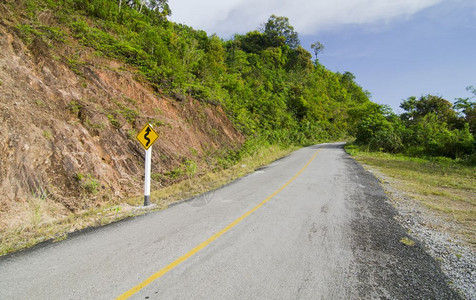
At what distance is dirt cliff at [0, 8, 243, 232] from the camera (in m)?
6.01

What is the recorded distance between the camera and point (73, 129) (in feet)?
25.3

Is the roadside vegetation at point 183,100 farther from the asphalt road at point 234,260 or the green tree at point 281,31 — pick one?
the green tree at point 281,31

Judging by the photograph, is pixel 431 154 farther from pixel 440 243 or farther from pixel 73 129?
pixel 73 129

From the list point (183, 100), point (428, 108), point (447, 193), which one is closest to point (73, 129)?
point (183, 100)

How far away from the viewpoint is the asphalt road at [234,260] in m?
3.01

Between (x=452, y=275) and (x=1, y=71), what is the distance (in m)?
11.7

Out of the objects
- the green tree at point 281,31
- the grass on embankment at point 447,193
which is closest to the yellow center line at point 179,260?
the grass on embankment at point 447,193

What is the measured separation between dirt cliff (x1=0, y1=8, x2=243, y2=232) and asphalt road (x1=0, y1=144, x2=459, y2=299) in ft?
8.02

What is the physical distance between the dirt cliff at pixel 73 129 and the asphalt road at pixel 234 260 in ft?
8.02

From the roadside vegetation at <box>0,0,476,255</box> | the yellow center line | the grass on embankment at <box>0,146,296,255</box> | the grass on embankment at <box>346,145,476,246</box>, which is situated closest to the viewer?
the yellow center line

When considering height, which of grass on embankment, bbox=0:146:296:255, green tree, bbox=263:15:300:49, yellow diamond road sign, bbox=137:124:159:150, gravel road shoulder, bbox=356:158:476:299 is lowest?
grass on embankment, bbox=0:146:296:255

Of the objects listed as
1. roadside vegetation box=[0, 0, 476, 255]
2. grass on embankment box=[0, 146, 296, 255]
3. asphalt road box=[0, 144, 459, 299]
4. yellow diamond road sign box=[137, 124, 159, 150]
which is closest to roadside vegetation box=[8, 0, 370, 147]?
roadside vegetation box=[0, 0, 476, 255]

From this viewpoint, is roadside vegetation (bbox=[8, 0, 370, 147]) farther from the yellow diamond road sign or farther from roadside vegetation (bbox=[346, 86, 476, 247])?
roadside vegetation (bbox=[346, 86, 476, 247])

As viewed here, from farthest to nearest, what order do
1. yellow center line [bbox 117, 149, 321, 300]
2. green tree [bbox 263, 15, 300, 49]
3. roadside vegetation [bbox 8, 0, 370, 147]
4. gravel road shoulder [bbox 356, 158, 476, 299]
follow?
1. green tree [bbox 263, 15, 300, 49]
2. roadside vegetation [bbox 8, 0, 370, 147]
3. gravel road shoulder [bbox 356, 158, 476, 299]
4. yellow center line [bbox 117, 149, 321, 300]
